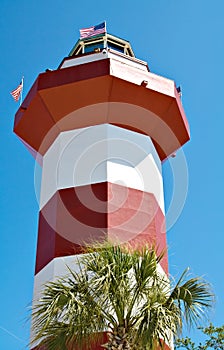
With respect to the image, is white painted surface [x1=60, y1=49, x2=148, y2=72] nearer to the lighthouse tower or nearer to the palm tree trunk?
the lighthouse tower

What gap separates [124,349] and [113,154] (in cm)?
815

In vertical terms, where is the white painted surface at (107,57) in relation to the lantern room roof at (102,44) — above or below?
below

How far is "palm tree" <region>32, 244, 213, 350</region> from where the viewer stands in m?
9.23

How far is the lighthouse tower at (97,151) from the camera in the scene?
603 inches

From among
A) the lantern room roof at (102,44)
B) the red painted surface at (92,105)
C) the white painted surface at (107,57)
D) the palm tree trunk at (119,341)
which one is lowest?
the palm tree trunk at (119,341)

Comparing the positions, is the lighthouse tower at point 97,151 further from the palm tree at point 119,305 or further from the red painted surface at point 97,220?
the palm tree at point 119,305

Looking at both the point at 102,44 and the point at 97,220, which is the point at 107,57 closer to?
the point at 102,44

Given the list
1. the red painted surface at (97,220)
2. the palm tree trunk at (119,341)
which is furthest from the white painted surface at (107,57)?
the palm tree trunk at (119,341)

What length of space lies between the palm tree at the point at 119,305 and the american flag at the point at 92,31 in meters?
11.8

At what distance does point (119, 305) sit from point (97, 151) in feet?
24.4

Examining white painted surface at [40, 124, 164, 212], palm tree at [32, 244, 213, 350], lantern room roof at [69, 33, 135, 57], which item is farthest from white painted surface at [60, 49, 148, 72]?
palm tree at [32, 244, 213, 350]

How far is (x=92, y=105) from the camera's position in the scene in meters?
16.7

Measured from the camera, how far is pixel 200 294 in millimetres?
9742

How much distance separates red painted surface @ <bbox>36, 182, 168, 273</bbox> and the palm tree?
14.7 ft
